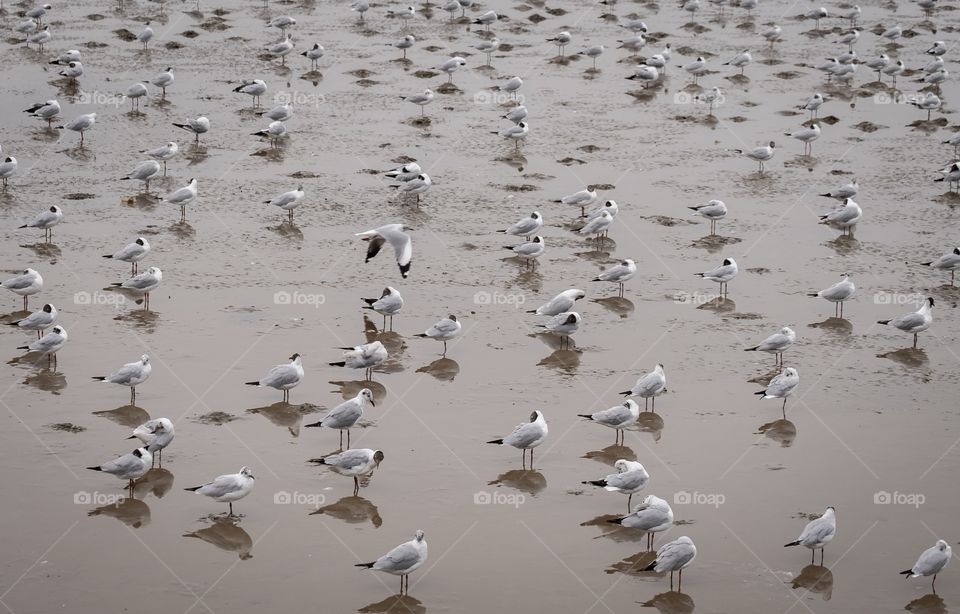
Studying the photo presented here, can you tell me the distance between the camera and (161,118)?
109 feet

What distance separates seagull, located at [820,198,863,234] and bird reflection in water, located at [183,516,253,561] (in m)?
16.4

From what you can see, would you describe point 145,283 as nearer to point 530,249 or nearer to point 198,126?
point 530,249

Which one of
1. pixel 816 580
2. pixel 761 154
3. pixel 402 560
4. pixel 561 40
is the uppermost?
pixel 402 560

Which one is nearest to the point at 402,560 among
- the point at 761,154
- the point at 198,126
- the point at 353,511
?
the point at 353,511

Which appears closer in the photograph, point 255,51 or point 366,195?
point 366,195

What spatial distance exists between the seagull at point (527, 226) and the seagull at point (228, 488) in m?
11.0

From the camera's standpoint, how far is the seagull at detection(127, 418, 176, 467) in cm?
1608

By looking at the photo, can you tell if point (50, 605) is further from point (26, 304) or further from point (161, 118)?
point (161, 118)

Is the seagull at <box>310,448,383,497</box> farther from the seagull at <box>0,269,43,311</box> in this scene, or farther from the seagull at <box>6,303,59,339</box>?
the seagull at <box>0,269,43,311</box>

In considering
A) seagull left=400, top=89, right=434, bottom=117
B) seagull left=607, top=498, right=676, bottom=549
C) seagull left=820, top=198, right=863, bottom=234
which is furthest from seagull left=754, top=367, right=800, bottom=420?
seagull left=400, top=89, right=434, bottom=117

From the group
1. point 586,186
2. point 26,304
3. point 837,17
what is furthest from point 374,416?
point 837,17

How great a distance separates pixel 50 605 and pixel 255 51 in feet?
99.6

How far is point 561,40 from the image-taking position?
136ft

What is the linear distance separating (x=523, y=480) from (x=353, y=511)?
238cm
